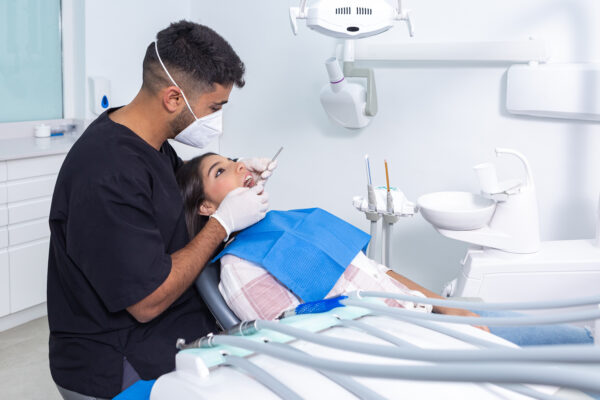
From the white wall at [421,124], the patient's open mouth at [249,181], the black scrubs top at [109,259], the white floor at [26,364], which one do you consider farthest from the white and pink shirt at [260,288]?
the white floor at [26,364]

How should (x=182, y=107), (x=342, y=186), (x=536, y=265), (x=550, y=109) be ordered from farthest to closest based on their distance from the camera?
(x=342, y=186) < (x=550, y=109) < (x=536, y=265) < (x=182, y=107)

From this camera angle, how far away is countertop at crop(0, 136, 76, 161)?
2.37m

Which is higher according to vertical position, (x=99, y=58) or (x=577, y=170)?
(x=99, y=58)

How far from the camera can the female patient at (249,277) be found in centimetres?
127

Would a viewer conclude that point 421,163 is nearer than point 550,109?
No

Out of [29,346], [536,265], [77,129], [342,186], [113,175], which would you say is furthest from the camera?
[77,129]

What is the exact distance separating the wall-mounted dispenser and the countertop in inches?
8.2

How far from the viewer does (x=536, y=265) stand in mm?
1647

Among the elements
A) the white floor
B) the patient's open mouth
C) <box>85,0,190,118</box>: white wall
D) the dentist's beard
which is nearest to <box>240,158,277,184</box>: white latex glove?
the patient's open mouth

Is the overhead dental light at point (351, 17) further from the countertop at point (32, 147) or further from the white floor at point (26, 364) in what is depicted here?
the white floor at point (26, 364)

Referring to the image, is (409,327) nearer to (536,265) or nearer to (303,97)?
(536,265)

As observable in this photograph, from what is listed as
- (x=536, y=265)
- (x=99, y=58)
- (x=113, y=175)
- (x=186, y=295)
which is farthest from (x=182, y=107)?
(x=99, y=58)

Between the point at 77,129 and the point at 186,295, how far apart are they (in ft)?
5.90

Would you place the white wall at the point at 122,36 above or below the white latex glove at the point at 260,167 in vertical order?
above
